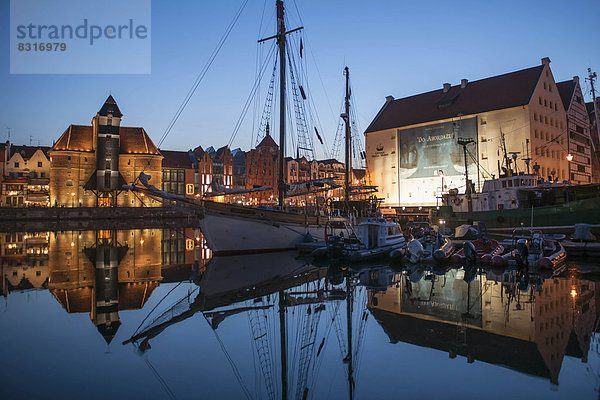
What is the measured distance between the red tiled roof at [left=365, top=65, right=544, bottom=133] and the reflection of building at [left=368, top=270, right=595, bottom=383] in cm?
3716

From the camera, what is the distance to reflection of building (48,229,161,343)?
1075 centimetres

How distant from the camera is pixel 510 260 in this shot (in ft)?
63.4

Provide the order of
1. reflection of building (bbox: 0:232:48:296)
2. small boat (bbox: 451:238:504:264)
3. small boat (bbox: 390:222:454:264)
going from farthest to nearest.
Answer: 1. small boat (bbox: 390:222:454:264)
2. small boat (bbox: 451:238:504:264)
3. reflection of building (bbox: 0:232:48:296)

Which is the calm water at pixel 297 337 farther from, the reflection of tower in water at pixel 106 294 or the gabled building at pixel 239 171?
the gabled building at pixel 239 171

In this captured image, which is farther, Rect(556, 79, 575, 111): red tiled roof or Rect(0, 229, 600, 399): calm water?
Rect(556, 79, 575, 111): red tiled roof

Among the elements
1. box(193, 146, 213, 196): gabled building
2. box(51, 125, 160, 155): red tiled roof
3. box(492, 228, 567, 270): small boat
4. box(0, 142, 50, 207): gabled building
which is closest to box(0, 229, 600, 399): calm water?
box(492, 228, 567, 270): small boat

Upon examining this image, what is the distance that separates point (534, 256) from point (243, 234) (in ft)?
49.7

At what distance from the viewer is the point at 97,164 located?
71.2 m

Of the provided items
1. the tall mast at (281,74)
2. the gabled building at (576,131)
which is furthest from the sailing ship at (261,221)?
the gabled building at (576,131)

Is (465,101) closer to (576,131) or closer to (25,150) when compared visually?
(576,131)

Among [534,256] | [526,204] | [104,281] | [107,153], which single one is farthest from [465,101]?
[107,153]

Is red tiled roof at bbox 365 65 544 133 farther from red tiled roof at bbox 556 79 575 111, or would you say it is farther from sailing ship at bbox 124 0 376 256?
sailing ship at bbox 124 0 376 256

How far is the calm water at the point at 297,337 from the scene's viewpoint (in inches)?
246

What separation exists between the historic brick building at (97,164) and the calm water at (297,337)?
59960mm
